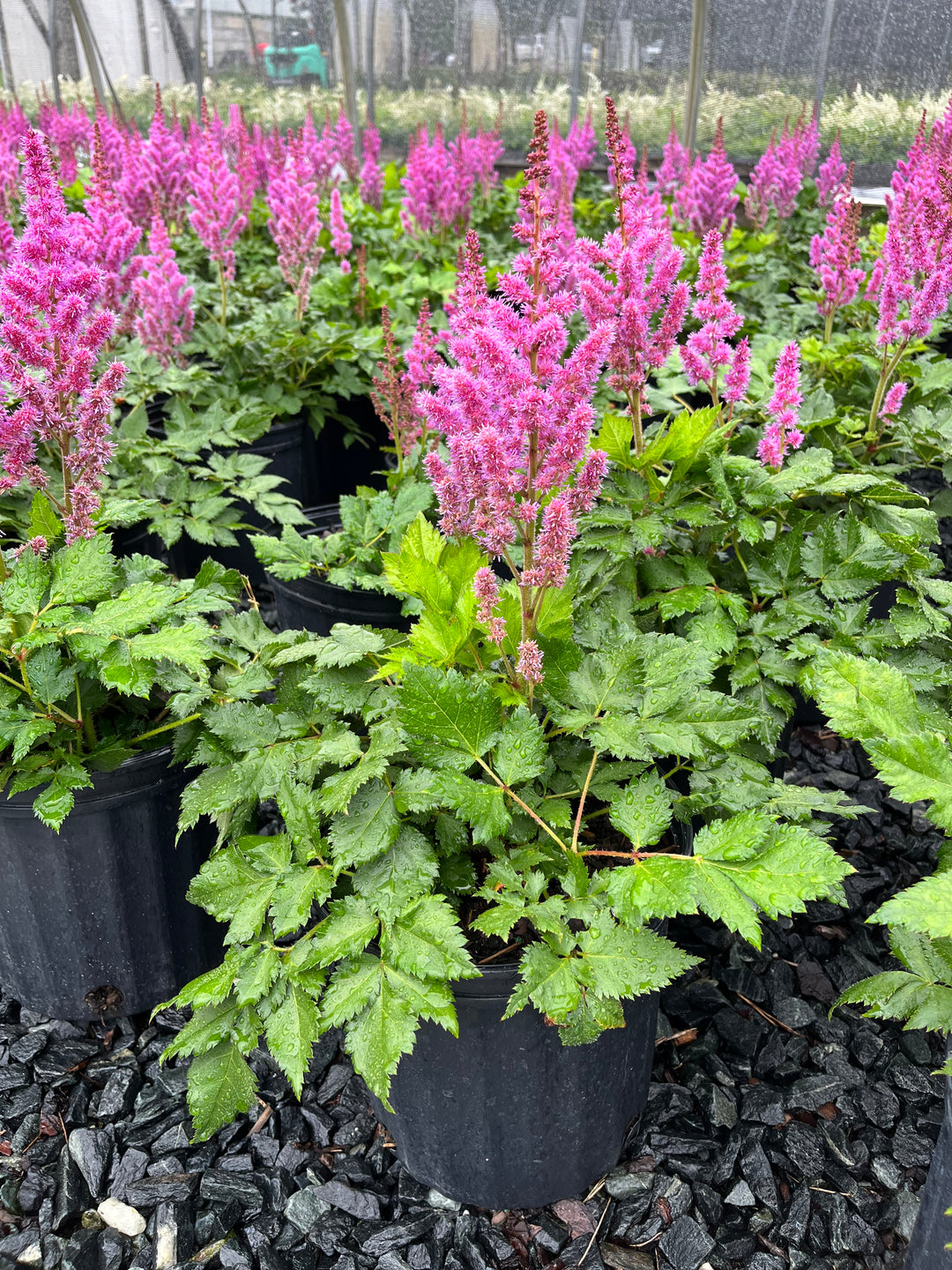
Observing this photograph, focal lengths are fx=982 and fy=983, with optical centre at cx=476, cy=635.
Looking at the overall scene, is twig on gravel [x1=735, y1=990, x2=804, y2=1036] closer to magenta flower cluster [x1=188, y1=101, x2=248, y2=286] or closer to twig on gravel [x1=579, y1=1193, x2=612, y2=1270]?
twig on gravel [x1=579, y1=1193, x2=612, y2=1270]

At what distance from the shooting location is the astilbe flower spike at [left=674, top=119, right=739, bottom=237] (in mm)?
4719

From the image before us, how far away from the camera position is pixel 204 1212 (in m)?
1.75

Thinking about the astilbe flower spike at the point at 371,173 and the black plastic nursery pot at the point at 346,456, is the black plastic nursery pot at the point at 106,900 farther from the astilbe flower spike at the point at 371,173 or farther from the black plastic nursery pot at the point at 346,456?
the astilbe flower spike at the point at 371,173

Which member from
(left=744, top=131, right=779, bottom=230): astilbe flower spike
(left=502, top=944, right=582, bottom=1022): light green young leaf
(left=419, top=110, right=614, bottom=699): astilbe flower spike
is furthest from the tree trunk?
(left=502, top=944, right=582, bottom=1022): light green young leaf

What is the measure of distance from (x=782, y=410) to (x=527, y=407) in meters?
1.11

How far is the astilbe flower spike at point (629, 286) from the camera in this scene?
1.86m

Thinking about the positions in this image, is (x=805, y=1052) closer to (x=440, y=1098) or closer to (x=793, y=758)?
(x=440, y=1098)

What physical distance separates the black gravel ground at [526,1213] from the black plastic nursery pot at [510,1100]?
8cm

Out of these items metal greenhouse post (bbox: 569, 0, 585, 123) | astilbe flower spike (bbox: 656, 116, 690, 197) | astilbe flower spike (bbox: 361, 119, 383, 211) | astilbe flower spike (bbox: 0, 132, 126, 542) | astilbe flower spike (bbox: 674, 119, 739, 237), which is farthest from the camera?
metal greenhouse post (bbox: 569, 0, 585, 123)

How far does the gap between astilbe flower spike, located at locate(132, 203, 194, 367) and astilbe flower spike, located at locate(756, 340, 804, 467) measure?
209cm

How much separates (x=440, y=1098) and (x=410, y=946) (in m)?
0.43

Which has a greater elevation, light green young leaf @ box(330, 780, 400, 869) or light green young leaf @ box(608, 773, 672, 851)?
light green young leaf @ box(608, 773, 672, 851)

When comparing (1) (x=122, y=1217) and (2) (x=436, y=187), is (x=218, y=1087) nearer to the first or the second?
(1) (x=122, y=1217)

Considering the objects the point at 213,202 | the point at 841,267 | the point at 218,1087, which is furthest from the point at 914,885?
the point at 213,202
